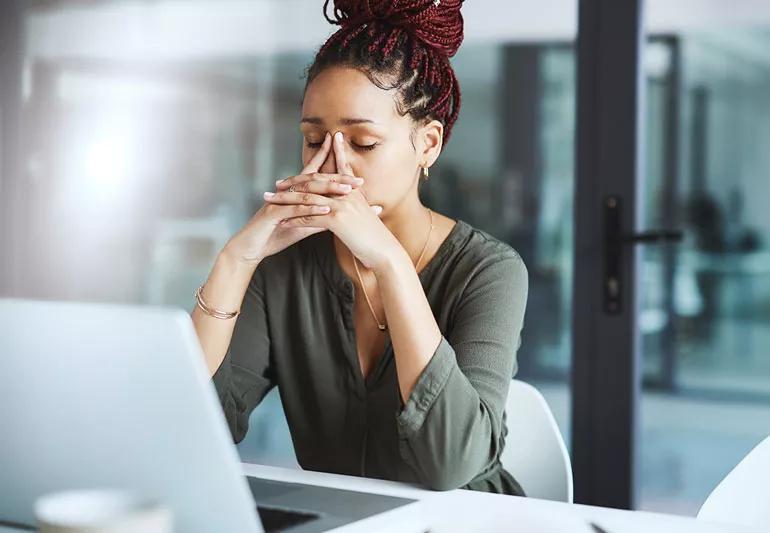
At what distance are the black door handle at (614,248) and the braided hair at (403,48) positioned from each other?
0.83m

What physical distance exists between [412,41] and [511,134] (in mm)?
1114

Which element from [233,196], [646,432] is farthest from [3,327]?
[233,196]

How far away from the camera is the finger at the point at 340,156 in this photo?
1518 mm

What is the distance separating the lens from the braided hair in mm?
1570

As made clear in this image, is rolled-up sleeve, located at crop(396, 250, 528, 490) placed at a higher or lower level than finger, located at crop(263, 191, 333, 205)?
lower

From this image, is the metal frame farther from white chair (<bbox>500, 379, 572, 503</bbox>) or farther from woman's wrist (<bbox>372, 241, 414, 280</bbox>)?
woman's wrist (<bbox>372, 241, 414, 280</bbox>)

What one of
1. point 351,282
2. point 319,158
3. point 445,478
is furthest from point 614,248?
point 445,478

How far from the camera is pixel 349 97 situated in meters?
1.54

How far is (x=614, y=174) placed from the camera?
236cm

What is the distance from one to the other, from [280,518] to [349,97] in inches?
30.4

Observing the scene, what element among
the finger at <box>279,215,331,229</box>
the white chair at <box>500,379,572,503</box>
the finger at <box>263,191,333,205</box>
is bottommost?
the white chair at <box>500,379,572,503</box>

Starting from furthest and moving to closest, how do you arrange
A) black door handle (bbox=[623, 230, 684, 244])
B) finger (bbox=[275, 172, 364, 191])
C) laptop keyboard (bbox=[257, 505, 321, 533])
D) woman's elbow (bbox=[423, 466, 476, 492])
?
1. black door handle (bbox=[623, 230, 684, 244])
2. finger (bbox=[275, 172, 364, 191])
3. woman's elbow (bbox=[423, 466, 476, 492])
4. laptop keyboard (bbox=[257, 505, 321, 533])

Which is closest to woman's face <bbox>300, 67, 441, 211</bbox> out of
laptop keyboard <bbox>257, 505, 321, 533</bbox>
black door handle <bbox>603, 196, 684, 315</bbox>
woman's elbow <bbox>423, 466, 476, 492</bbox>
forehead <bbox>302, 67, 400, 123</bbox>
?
forehead <bbox>302, 67, 400, 123</bbox>

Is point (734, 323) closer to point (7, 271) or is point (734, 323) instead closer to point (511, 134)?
point (511, 134)
